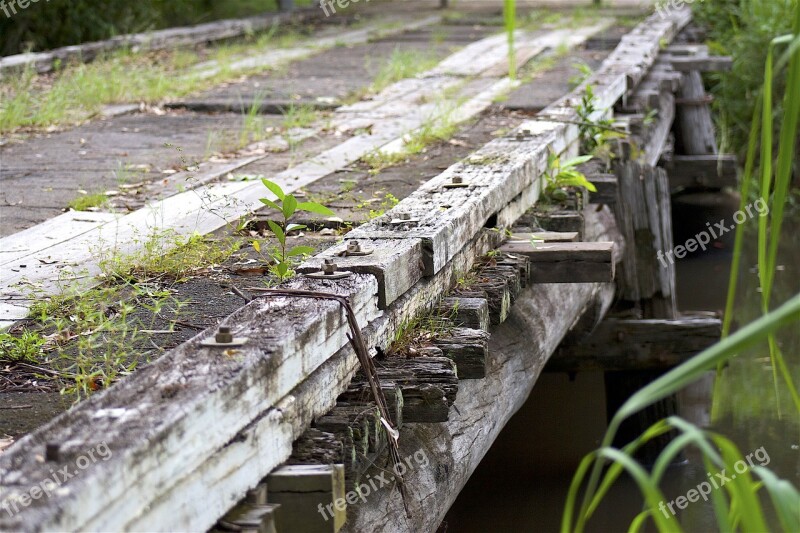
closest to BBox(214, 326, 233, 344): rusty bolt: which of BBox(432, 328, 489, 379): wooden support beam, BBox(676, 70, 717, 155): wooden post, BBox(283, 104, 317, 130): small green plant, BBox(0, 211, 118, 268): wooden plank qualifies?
BBox(432, 328, 489, 379): wooden support beam

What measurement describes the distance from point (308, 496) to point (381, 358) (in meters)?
0.77

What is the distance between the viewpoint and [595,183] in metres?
5.43

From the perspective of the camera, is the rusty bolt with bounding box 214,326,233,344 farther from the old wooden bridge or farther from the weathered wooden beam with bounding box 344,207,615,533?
the weathered wooden beam with bounding box 344,207,615,533

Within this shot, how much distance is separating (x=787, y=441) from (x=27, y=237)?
454 centimetres

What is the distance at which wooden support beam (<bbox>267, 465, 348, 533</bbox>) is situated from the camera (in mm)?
2348

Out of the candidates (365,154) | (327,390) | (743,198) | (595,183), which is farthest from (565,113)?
(743,198)

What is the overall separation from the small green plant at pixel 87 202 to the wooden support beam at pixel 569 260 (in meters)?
1.86

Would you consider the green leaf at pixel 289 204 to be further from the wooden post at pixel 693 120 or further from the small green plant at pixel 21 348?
the wooden post at pixel 693 120

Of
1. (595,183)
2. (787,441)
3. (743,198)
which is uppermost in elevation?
(743,198)

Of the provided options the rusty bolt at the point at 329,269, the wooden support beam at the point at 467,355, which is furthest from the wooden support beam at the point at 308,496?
the wooden support beam at the point at 467,355

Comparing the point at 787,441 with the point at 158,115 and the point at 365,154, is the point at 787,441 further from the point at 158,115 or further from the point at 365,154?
the point at 158,115

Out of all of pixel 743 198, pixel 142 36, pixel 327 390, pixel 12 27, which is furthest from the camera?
pixel 12 27

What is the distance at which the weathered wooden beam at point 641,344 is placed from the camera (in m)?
5.93

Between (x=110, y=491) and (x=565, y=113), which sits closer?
(x=110, y=491)
